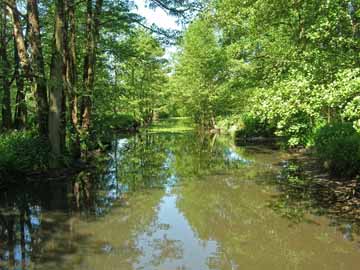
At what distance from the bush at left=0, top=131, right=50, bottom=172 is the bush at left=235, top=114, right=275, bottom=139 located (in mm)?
16065

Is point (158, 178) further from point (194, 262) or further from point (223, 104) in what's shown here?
point (223, 104)

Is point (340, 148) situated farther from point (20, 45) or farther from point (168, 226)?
point (20, 45)

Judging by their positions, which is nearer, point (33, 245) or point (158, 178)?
point (33, 245)

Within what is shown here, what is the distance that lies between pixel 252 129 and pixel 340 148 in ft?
49.1

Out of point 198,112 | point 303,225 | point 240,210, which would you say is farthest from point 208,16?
point 198,112

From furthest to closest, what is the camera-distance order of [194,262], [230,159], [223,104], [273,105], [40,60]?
[223,104] < [230,159] < [40,60] < [273,105] < [194,262]

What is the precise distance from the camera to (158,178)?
12.5 m

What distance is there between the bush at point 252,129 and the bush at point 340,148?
11.5 meters

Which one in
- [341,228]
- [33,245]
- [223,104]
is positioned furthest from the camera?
[223,104]

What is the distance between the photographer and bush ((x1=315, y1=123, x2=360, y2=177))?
1016 cm

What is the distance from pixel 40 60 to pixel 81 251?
7.86 m

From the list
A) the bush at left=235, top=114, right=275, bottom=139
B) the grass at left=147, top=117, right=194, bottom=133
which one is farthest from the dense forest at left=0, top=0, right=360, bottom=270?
the grass at left=147, top=117, right=194, bottom=133

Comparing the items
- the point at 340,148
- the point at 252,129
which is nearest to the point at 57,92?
the point at 340,148

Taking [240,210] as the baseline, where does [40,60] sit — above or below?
above
